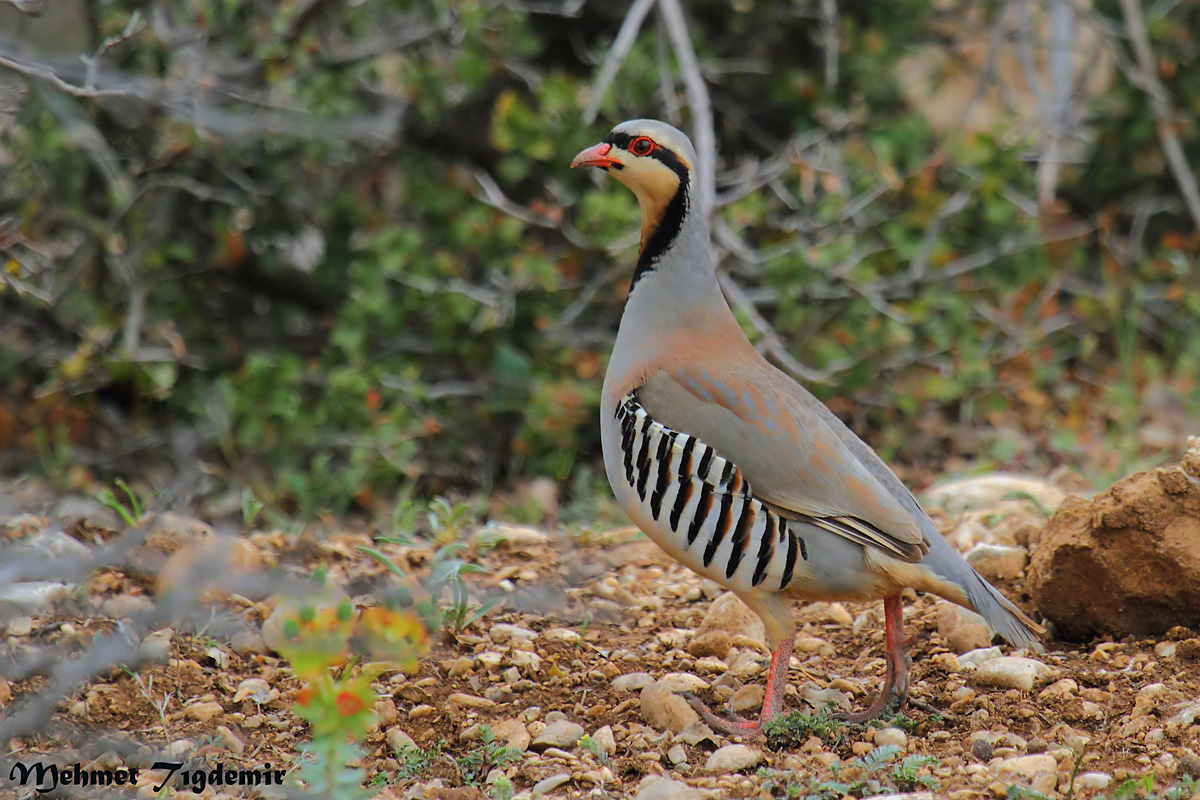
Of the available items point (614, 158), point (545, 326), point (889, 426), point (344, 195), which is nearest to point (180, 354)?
point (344, 195)

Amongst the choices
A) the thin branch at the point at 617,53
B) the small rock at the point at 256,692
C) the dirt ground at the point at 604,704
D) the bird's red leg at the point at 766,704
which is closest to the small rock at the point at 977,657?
the dirt ground at the point at 604,704

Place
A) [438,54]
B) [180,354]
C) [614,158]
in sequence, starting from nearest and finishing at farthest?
A: [614,158], [180,354], [438,54]

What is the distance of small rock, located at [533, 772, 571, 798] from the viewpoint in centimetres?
299

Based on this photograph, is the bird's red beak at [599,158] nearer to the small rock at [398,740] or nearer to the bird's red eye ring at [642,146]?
the bird's red eye ring at [642,146]

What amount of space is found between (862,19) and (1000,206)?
148 centimetres

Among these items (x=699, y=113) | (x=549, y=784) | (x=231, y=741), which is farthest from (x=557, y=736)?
(x=699, y=113)

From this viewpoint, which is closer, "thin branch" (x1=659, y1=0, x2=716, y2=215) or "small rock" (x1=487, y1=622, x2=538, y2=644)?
"small rock" (x1=487, y1=622, x2=538, y2=644)

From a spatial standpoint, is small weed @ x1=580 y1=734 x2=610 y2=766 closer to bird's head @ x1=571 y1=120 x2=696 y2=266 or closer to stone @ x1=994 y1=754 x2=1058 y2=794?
stone @ x1=994 y1=754 x2=1058 y2=794

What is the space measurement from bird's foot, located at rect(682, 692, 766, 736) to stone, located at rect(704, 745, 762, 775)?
0.59ft

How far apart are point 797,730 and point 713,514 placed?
0.60 meters

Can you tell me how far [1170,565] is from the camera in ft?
11.7

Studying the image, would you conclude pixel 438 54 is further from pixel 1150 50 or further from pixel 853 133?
pixel 1150 50

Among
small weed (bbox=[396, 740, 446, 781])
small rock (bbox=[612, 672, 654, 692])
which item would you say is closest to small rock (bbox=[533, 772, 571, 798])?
small weed (bbox=[396, 740, 446, 781])

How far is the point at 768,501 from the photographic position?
3400mm
